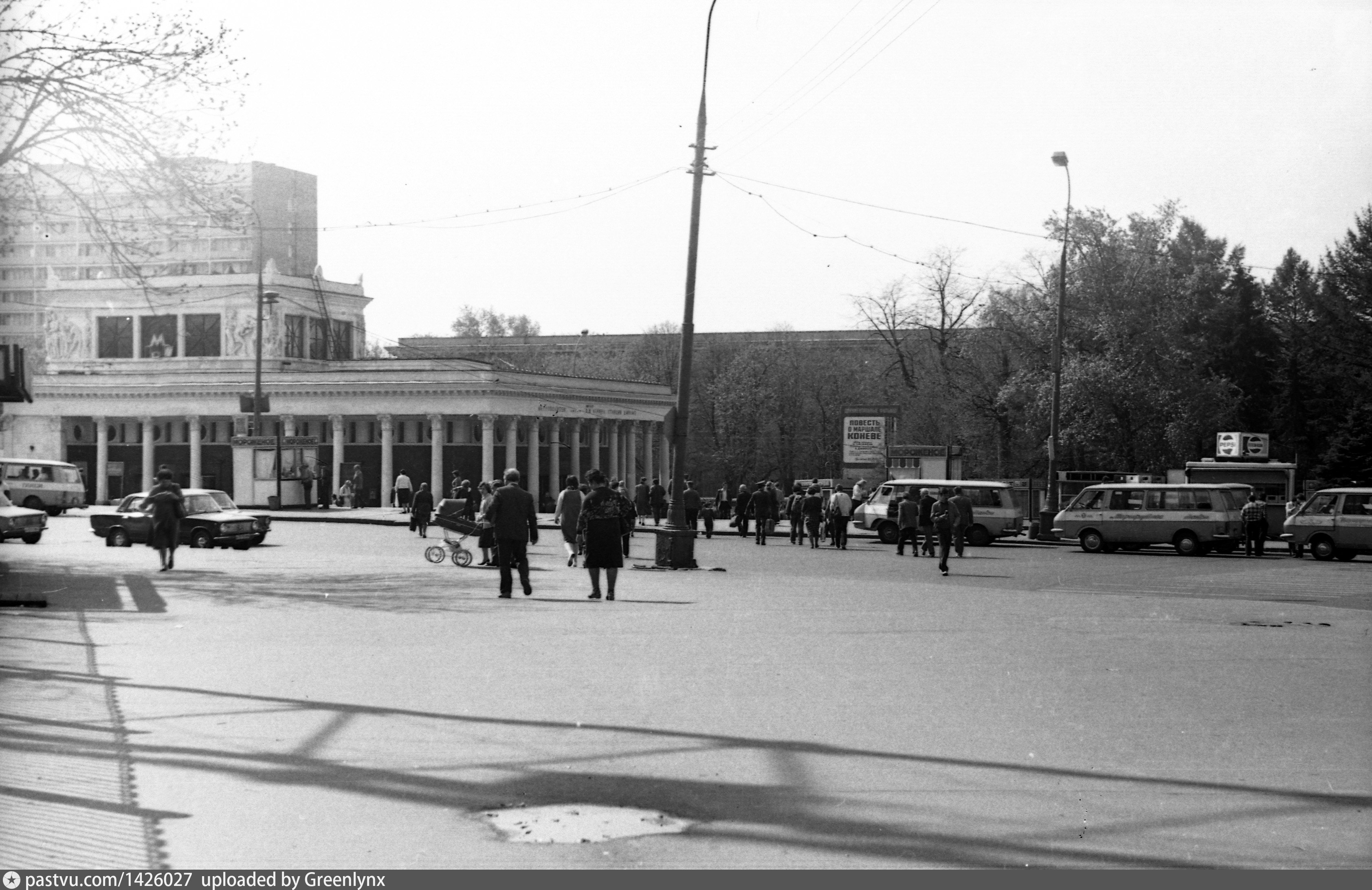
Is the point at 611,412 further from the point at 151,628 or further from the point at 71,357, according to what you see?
the point at 151,628

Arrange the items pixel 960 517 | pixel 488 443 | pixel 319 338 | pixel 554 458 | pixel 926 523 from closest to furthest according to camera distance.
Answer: pixel 960 517 → pixel 926 523 → pixel 488 443 → pixel 554 458 → pixel 319 338

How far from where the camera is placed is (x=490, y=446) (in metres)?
78.7

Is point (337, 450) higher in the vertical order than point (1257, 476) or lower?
higher

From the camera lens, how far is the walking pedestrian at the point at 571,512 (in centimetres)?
2869

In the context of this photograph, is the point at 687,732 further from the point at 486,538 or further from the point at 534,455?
the point at 534,455

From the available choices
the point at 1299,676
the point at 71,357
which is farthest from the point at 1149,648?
the point at 71,357

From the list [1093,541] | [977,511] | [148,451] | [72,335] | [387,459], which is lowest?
[1093,541]

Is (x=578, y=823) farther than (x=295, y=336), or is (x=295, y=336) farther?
(x=295, y=336)

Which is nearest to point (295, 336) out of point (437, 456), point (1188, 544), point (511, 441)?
point (437, 456)

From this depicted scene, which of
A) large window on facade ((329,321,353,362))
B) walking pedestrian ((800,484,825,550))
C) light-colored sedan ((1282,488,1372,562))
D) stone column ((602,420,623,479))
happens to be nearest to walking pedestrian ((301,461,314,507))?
stone column ((602,420,623,479))

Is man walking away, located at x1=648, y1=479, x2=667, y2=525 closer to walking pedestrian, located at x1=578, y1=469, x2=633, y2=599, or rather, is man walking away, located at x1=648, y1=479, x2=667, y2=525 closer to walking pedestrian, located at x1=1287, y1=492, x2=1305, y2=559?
walking pedestrian, located at x1=1287, y1=492, x2=1305, y2=559

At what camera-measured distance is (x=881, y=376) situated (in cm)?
8731

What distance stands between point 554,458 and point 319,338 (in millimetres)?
20020

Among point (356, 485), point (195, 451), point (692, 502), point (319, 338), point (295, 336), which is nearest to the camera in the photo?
point (692, 502)
